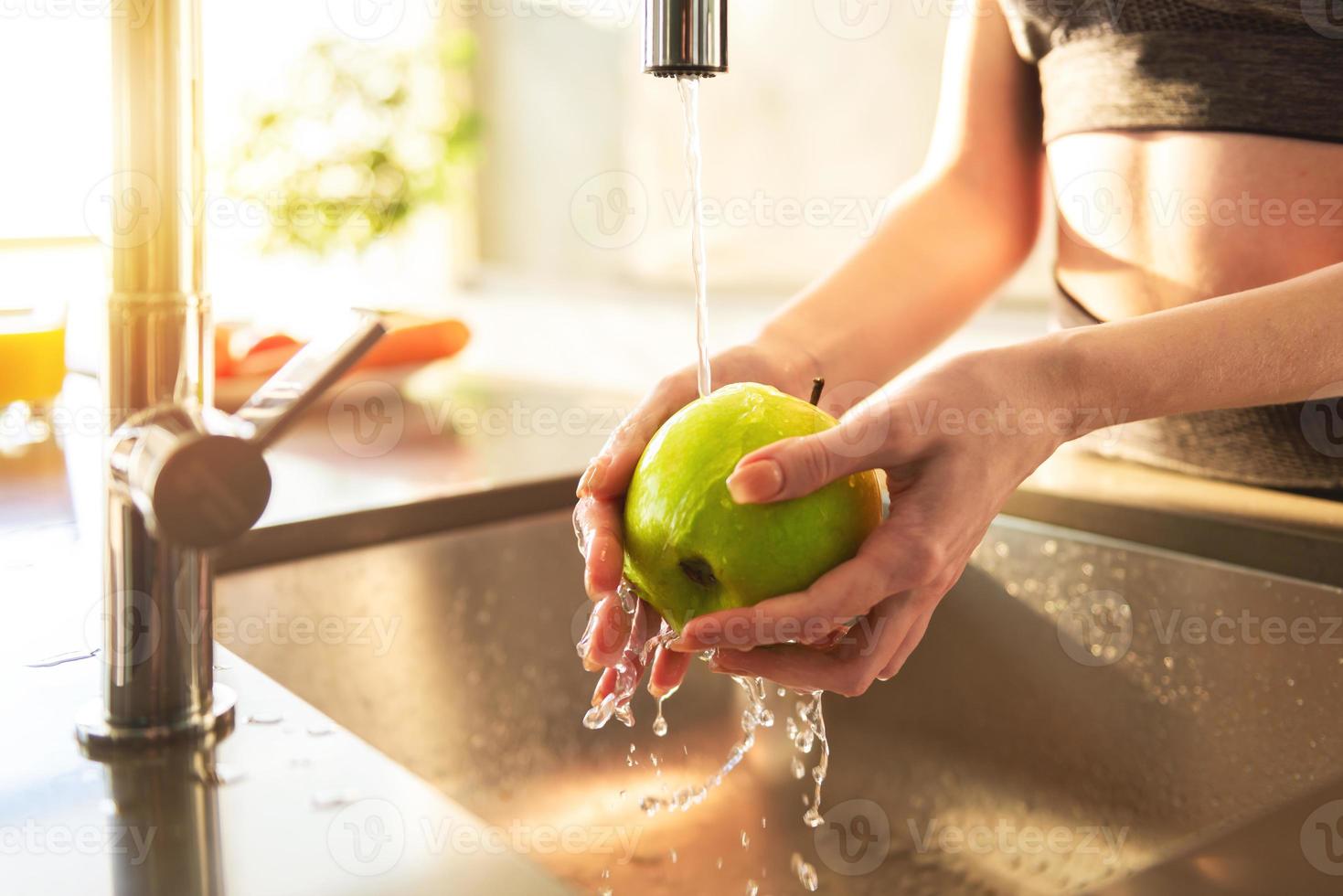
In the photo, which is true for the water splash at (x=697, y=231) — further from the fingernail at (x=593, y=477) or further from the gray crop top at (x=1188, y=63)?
the gray crop top at (x=1188, y=63)

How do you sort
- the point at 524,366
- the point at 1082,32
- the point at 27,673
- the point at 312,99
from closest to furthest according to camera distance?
the point at 27,673
the point at 1082,32
the point at 524,366
the point at 312,99

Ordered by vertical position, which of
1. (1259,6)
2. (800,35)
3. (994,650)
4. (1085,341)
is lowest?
(994,650)

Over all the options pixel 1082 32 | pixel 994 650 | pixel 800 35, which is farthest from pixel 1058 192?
pixel 800 35

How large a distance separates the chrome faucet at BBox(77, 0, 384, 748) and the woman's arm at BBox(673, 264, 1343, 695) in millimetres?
221

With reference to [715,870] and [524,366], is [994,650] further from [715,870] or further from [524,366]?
[524,366]

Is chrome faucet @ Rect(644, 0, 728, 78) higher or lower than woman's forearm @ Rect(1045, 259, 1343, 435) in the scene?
higher

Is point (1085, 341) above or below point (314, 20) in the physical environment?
below

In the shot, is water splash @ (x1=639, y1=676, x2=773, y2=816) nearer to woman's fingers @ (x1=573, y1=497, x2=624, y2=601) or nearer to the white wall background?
woman's fingers @ (x1=573, y1=497, x2=624, y2=601)

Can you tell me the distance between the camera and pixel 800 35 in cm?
211

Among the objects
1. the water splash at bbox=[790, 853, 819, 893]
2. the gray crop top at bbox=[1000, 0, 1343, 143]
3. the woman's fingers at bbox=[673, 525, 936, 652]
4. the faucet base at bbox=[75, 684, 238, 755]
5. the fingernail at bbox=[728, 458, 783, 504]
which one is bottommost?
the water splash at bbox=[790, 853, 819, 893]

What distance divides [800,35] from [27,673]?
173cm

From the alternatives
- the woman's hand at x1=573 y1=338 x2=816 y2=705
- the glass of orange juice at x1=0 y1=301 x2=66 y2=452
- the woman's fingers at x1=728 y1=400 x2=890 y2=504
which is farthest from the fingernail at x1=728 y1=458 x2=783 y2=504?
the glass of orange juice at x1=0 y1=301 x2=66 y2=452

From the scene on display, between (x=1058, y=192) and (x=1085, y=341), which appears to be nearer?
(x=1085, y=341)

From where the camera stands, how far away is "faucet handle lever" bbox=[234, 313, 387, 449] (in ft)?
1.67
